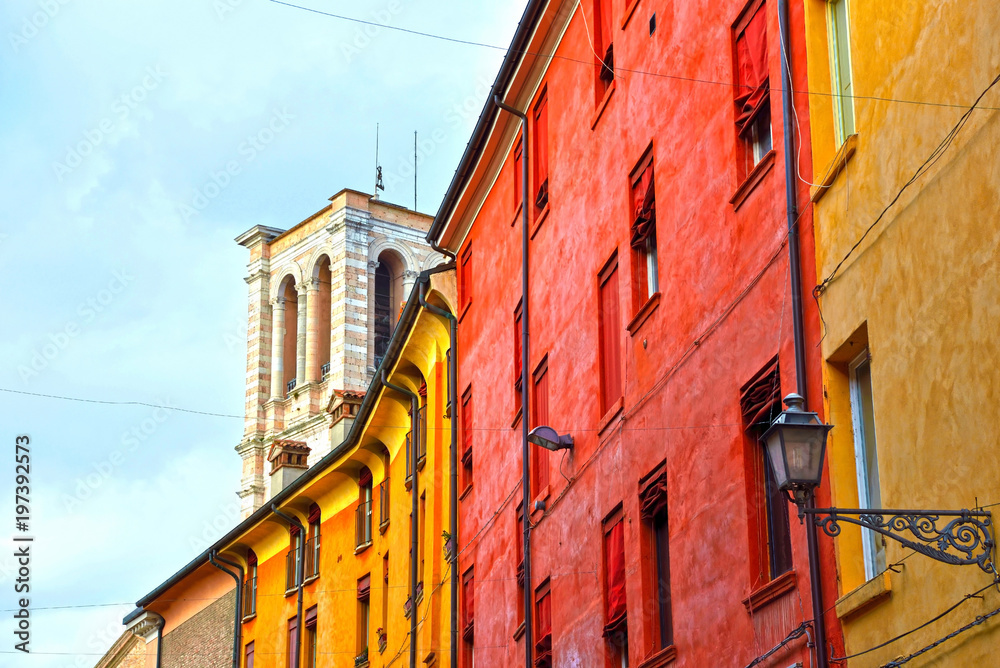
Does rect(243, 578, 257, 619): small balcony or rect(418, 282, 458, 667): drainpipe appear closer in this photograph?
rect(418, 282, 458, 667): drainpipe

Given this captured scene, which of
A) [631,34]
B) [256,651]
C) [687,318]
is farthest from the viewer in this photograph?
[256,651]

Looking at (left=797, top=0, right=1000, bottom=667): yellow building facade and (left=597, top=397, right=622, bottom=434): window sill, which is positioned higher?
(left=597, top=397, right=622, bottom=434): window sill

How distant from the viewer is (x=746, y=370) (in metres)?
13.0

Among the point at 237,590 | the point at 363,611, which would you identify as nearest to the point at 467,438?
the point at 363,611

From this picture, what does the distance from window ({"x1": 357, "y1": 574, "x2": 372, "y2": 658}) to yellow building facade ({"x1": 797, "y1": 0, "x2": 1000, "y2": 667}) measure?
66.8ft

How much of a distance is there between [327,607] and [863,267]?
23.2m

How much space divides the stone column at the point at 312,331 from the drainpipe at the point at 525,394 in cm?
5458

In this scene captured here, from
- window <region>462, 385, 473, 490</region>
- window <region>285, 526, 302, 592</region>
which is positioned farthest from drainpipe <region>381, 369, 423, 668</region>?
window <region>285, 526, 302, 592</region>

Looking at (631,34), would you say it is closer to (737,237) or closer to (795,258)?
(737,237)

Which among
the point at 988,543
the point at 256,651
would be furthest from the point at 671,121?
the point at 256,651

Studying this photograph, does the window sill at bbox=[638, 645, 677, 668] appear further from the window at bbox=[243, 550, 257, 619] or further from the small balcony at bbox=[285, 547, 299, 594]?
the window at bbox=[243, 550, 257, 619]

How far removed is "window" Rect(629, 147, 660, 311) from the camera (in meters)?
16.2

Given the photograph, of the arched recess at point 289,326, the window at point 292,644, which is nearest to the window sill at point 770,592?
the window at point 292,644

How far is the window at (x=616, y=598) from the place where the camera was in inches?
632
